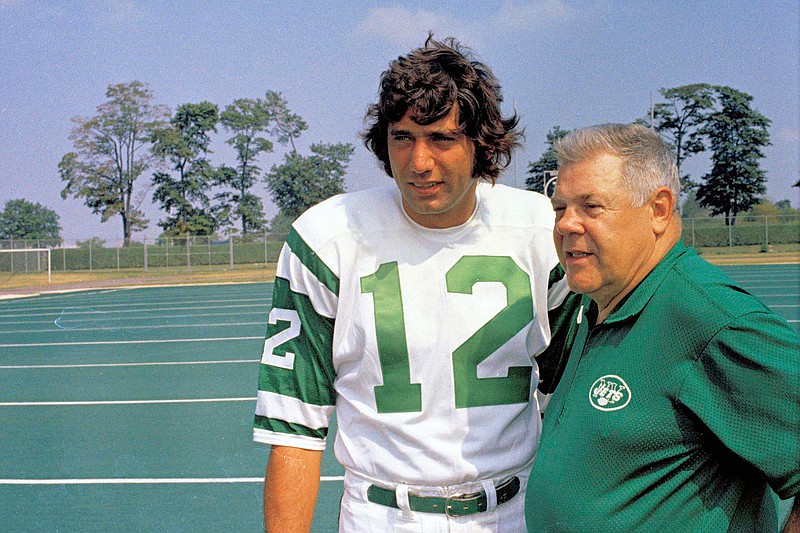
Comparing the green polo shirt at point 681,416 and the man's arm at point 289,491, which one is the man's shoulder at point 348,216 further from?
the green polo shirt at point 681,416

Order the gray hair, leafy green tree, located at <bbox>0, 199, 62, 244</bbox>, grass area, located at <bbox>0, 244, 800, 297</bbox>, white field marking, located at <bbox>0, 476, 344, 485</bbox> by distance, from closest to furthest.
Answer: the gray hair
white field marking, located at <bbox>0, 476, 344, 485</bbox>
grass area, located at <bbox>0, 244, 800, 297</bbox>
leafy green tree, located at <bbox>0, 199, 62, 244</bbox>

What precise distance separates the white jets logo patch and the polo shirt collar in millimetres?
134

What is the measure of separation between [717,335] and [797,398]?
16 cm

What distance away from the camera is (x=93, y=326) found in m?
13.7

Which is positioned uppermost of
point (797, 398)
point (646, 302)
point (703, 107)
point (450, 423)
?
point (703, 107)

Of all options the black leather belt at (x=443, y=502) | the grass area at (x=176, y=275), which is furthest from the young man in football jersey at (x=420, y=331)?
the grass area at (x=176, y=275)

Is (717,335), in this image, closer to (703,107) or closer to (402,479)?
(402,479)

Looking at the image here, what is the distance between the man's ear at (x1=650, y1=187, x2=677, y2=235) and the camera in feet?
5.52

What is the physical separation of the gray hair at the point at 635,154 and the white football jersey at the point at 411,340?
0.38m

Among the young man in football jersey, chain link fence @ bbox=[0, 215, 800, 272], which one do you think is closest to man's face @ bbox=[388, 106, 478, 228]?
the young man in football jersey

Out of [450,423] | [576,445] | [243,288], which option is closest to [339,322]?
[450,423]

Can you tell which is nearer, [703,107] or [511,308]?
[511,308]

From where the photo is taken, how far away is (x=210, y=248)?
36.7m

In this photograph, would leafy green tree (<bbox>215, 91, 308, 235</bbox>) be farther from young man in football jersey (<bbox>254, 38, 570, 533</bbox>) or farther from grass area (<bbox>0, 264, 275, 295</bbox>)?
young man in football jersey (<bbox>254, 38, 570, 533</bbox>)
